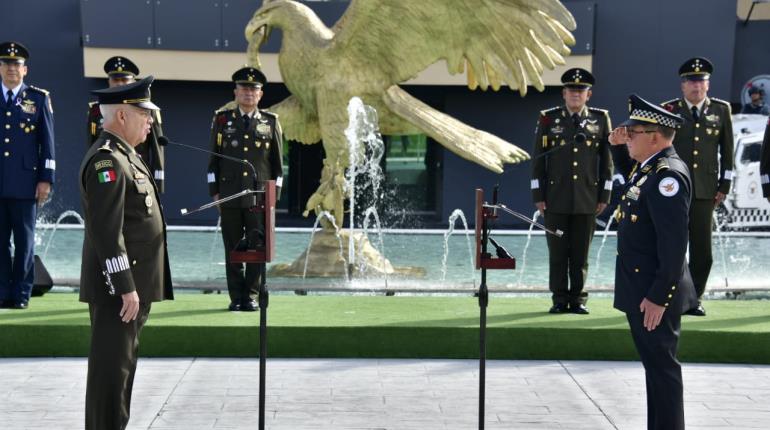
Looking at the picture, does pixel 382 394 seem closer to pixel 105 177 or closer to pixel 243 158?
pixel 105 177

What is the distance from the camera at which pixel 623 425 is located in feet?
14.3

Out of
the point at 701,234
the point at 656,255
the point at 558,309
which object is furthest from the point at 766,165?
the point at 656,255

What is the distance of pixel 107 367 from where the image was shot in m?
3.51

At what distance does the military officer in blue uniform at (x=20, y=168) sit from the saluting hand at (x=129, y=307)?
118 inches

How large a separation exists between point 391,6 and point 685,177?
4532 millimetres

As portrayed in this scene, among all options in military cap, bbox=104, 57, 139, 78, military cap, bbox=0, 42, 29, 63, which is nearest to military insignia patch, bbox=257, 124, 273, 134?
military cap, bbox=104, 57, 139, 78

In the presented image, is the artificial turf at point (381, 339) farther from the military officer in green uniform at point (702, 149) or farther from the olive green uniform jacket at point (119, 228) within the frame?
the olive green uniform jacket at point (119, 228)

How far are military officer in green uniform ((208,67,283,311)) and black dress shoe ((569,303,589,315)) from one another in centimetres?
219

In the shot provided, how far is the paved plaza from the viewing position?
14.3ft

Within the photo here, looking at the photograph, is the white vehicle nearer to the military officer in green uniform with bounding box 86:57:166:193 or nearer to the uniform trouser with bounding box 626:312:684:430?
the military officer in green uniform with bounding box 86:57:166:193

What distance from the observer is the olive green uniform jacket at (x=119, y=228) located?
3406mm

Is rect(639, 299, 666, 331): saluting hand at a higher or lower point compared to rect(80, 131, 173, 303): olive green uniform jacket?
lower

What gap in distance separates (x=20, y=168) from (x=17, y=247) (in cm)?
54

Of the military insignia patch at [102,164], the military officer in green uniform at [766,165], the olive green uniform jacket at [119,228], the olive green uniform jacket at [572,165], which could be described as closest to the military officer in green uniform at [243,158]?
the olive green uniform jacket at [572,165]
